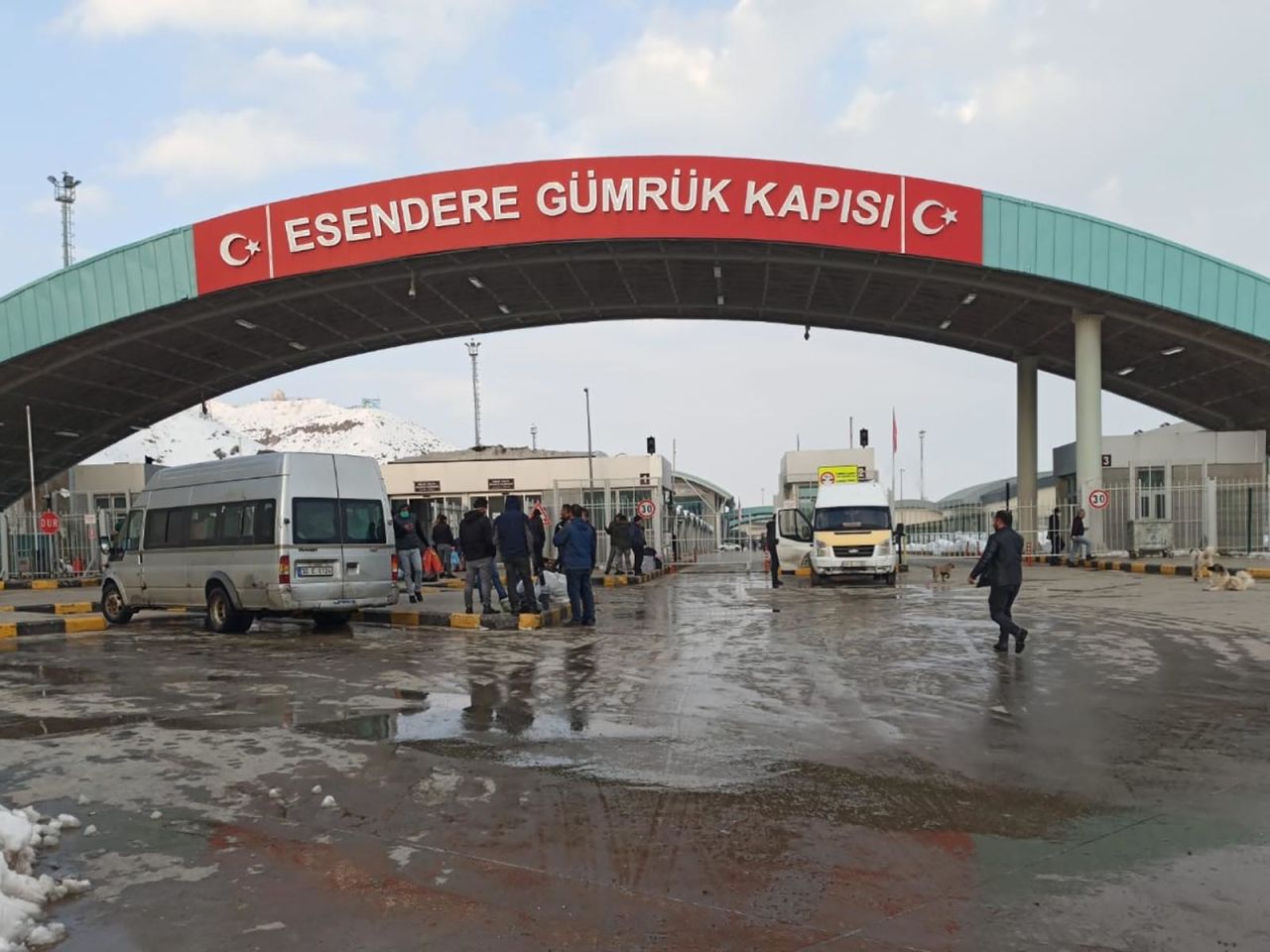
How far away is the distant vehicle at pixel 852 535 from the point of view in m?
21.5

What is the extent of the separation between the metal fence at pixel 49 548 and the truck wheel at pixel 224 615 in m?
19.2

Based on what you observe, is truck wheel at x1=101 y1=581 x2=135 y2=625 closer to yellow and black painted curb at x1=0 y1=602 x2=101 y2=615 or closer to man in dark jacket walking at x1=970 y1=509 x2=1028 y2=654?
yellow and black painted curb at x1=0 y1=602 x2=101 y2=615

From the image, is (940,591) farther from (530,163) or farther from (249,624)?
(530,163)

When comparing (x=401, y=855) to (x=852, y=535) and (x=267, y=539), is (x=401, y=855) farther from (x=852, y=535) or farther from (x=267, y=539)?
(x=852, y=535)

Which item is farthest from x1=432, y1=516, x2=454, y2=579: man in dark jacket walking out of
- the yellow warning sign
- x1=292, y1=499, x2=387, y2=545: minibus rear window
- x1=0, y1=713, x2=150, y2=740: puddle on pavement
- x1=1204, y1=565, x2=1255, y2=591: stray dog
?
x1=1204, y1=565, x2=1255, y2=591: stray dog

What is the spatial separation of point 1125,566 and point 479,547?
777 inches

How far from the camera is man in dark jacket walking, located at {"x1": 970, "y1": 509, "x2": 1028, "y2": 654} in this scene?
10.4 meters

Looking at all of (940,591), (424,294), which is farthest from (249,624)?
(424,294)

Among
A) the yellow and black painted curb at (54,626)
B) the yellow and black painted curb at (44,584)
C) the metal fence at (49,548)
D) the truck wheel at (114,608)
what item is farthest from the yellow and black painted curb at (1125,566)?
the metal fence at (49,548)

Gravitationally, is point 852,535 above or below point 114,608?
above

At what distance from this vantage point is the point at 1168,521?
29.5 metres

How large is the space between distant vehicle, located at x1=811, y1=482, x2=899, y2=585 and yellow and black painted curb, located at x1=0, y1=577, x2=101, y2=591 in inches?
817

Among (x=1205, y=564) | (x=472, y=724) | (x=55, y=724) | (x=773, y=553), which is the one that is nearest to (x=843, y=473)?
(x=773, y=553)

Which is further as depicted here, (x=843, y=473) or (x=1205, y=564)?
(x=843, y=473)
